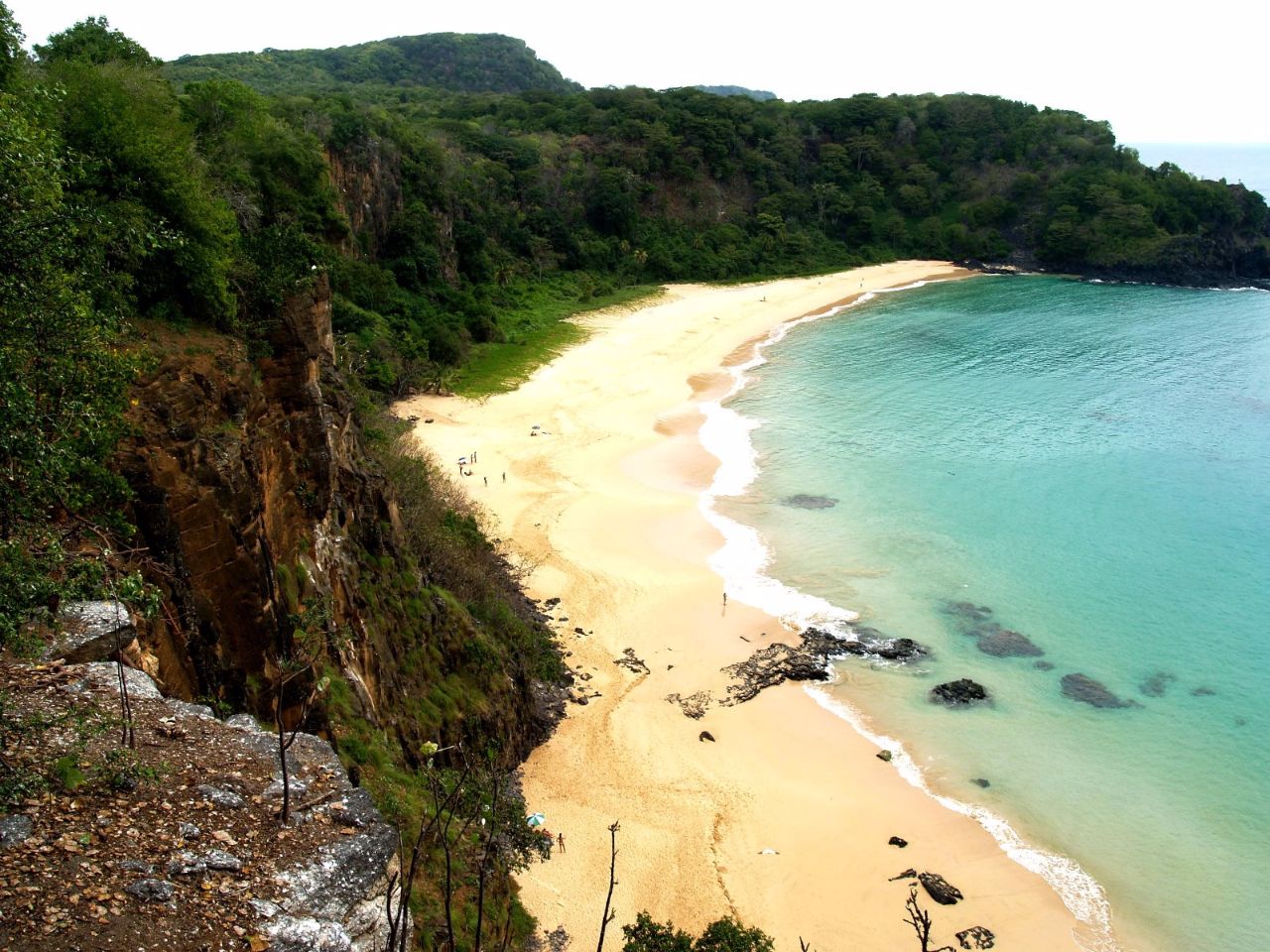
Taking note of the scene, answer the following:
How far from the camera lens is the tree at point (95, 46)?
26688 mm

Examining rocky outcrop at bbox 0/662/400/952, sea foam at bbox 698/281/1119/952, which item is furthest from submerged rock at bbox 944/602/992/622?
rocky outcrop at bbox 0/662/400/952

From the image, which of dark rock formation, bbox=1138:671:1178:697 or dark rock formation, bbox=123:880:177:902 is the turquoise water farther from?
dark rock formation, bbox=123:880:177:902

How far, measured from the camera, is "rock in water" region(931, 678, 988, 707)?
2656 centimetres

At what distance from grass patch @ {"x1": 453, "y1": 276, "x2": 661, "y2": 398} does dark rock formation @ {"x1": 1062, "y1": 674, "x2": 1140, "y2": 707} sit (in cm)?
3501

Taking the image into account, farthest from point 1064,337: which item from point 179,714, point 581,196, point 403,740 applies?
point 179,714

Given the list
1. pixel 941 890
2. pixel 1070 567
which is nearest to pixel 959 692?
pixel 941 890

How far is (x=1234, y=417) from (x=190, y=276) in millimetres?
58424

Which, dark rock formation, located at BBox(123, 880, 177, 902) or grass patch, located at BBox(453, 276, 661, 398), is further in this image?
grass patch, located at BBox(453, 276, 661, 398)

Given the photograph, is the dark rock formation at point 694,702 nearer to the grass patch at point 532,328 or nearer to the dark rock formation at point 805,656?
the dark rock formation at point 805,656

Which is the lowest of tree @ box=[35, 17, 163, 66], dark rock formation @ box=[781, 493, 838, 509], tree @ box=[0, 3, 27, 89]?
dark rock formation @ box=[781, 493, 838, 509]

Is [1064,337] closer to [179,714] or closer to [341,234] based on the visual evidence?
[341,234]

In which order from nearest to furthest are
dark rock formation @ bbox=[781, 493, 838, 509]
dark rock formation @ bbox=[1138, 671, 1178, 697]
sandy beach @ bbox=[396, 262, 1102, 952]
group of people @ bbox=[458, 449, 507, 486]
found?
sandy beach @ bbox=[396, 262, 1102, 952] → dark rock formation @ bbox=[1138, 671, 1178, 697] → dark rock formation @ bbox=[781, 493, 838, 509] → group of people @ bbox=[458, 449, 507, 486]

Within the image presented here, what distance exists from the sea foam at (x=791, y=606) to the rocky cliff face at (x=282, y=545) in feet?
34.5

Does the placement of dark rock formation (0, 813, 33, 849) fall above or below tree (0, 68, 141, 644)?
below
